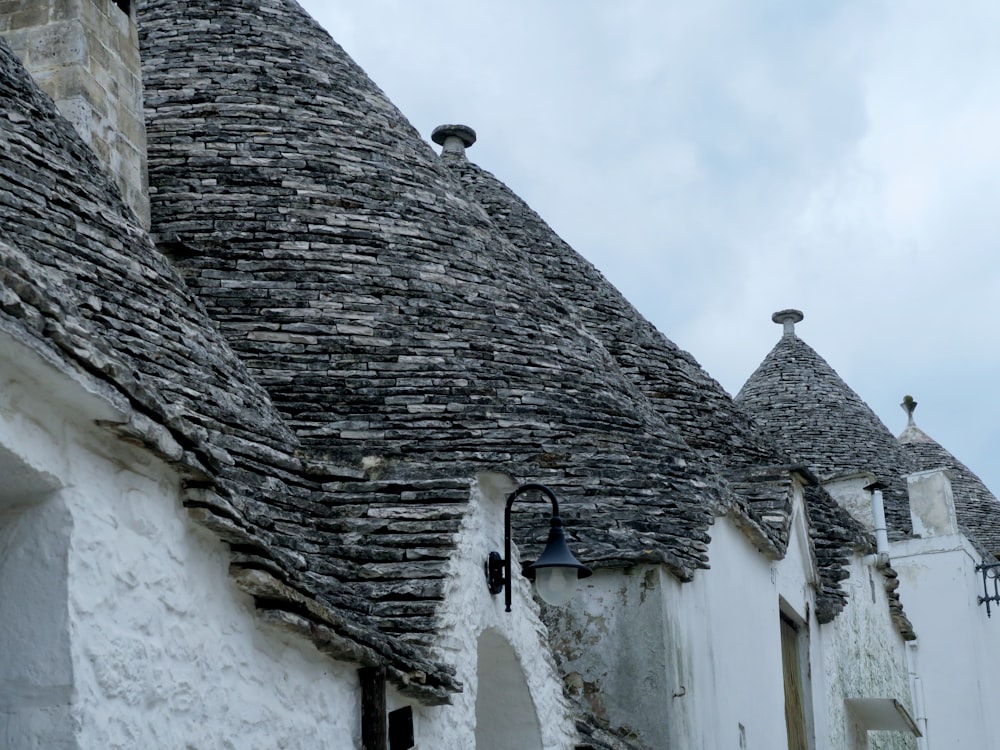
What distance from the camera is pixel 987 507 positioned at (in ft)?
81.9

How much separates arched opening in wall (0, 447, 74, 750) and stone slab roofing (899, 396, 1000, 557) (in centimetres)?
2039

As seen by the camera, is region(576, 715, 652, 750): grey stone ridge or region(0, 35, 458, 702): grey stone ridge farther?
region(576, 715, 652, 750): grey stone ridge

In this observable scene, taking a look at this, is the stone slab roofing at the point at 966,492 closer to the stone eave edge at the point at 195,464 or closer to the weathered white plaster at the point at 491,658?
the weathered white plaster at the point at 491,658

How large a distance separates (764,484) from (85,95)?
6.86 metres

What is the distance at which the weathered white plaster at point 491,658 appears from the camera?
706 cm

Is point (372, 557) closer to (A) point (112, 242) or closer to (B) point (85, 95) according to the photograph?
(A) point (112, 242)

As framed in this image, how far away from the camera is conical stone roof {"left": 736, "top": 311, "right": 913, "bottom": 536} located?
67.1 ft

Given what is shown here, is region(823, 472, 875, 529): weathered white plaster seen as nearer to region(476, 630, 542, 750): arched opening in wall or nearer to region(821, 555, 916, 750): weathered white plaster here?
region(821, 555, 916, 750): weathered white plaster

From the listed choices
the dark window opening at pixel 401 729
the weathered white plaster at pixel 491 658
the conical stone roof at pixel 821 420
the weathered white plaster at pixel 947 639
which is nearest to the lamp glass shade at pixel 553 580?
the weathered white plaster at pixel 491 658

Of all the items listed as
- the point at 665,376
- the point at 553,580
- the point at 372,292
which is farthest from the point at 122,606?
the point at 665,376

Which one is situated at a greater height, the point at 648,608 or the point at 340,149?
the point at 340,149

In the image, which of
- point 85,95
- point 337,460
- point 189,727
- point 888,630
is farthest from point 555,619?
point 888,630

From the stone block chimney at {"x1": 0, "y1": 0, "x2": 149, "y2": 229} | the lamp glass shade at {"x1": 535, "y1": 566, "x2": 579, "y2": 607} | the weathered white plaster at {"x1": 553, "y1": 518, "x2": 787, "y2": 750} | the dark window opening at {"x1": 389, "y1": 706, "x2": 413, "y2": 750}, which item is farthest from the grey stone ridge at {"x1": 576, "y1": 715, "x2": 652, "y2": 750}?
the stone block chimney at {"x1": 0, "y1": 0, "x2": 149, "y2": 229}

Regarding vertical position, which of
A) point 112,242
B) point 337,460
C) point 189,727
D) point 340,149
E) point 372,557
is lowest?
point 189,727
